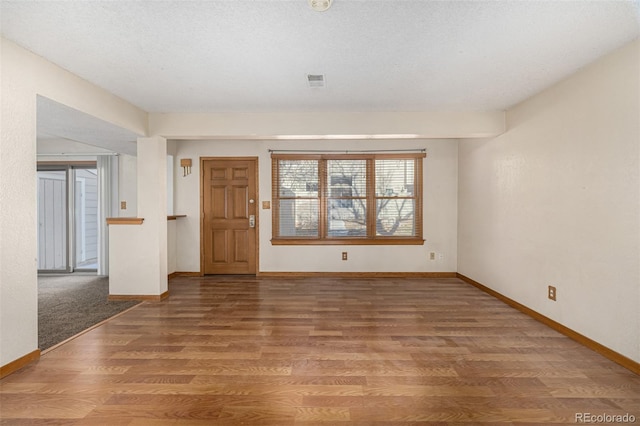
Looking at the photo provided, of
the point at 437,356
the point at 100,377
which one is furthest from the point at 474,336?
the point at 100,377

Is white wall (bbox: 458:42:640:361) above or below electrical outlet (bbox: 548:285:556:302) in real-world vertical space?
above

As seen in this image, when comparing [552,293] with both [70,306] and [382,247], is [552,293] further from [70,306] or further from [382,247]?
[70,306]

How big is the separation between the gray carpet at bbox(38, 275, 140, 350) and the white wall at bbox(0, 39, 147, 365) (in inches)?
18.5

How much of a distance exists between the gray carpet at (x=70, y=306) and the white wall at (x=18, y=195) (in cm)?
47

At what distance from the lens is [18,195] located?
2.28 meters

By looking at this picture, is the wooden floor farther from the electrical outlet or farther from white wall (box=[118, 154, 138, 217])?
white wall (box=[118, 154, 138, 217])

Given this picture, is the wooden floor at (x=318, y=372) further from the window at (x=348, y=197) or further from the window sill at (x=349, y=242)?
the window at (x=348, y=197)

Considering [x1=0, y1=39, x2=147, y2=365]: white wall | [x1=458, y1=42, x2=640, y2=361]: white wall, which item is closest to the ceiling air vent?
[x1=0, y1=39, x2=147, y2=365]: white wall

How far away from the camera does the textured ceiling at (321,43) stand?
1.86m

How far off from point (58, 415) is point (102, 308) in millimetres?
2212

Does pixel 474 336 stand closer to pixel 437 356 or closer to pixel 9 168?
pixel 437 356

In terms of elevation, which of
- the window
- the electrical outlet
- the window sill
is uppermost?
the window

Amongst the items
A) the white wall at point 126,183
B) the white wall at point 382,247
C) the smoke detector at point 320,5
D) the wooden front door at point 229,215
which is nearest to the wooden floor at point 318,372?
the white wall at point 382,247

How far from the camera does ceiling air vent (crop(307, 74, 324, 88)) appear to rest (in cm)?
282
